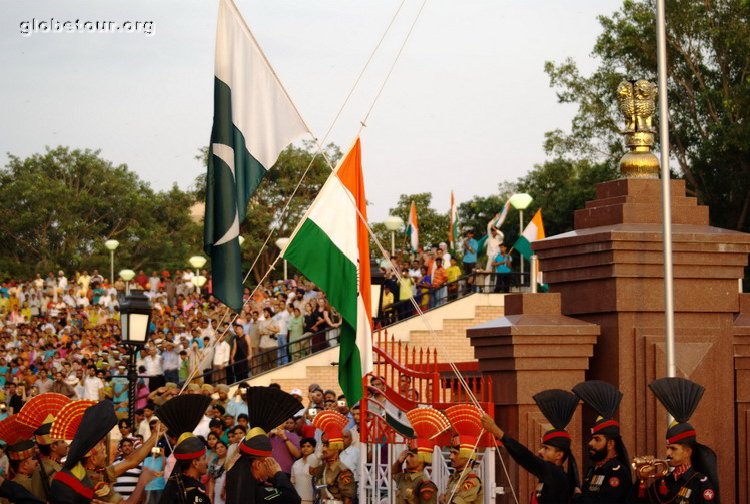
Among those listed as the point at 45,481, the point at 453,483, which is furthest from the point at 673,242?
the point at 45,481

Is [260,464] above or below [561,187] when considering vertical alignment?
below

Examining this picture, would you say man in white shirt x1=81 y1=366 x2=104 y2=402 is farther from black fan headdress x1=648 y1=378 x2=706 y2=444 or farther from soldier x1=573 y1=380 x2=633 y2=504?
black fan headdress x1=648 y1=378 x2=706 y2=444

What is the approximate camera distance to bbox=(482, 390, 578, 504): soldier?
11.2 m

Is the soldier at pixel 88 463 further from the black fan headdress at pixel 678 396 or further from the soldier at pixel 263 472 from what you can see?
the black fan headdress at pixel 678 396

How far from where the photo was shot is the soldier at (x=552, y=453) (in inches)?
440

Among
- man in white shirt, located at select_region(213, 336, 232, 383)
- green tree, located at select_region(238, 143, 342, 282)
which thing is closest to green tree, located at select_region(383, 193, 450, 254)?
green tree, located at select_region(238, 143, 342, 282)

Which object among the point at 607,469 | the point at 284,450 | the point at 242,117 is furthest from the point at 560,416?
the point at 284,450

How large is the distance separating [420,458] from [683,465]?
3823 mm

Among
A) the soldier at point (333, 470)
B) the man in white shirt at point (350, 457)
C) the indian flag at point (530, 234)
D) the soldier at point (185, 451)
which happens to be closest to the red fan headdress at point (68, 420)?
the soldier at point (185, 451)

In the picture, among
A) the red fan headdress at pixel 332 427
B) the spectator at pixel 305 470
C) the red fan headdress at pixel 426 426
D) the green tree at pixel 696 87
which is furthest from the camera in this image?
the green tree at pixel 696 87

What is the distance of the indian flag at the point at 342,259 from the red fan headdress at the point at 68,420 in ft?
10.6

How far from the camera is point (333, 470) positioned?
53.0 feet

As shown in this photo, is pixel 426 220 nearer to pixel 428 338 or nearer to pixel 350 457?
pixel 428 338

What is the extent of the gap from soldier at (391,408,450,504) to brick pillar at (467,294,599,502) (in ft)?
2.08
